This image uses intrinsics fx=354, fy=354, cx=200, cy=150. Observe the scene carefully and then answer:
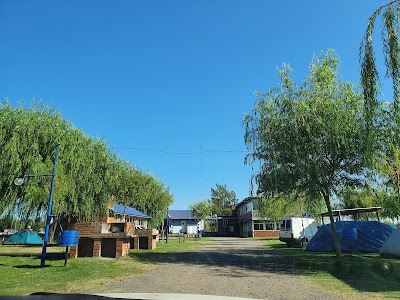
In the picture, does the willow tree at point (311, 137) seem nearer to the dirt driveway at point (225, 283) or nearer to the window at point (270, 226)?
the dirt driveway at point (225, 283)

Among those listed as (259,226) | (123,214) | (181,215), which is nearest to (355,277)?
(123,214)

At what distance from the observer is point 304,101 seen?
1536 cm

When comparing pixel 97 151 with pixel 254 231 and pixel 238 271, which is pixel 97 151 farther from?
pixel 254 231

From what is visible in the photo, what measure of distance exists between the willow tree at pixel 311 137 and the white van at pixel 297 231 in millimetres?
11634

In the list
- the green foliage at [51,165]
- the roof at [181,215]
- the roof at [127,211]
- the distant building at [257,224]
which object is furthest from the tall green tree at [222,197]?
the green foliage at [51,165]

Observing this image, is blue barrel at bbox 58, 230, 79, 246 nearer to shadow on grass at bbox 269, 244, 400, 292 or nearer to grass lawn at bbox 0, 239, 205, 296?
grass lawn at bbox 0, 239, 205, 296

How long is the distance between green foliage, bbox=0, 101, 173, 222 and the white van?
13584mm

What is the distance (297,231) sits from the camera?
27.6 meters

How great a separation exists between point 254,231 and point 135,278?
47686 millimetres

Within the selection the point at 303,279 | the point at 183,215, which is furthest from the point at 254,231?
the point at 303,279

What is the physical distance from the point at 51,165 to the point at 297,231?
61.8 ft

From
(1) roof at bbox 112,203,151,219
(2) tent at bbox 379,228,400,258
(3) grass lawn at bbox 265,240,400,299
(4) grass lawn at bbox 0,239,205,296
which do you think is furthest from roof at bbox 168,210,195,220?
(3) grass lawn at bbox 265,240,400,299

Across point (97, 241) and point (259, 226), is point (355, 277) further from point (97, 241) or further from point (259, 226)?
point (259, 226)

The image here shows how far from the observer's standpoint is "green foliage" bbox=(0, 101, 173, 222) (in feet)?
54.6
